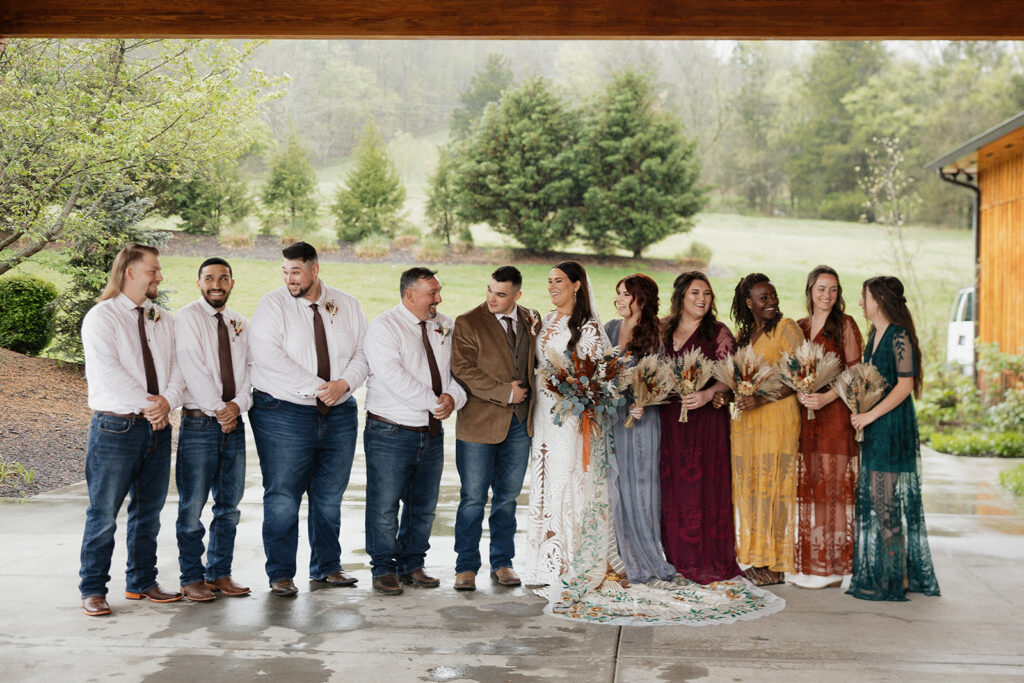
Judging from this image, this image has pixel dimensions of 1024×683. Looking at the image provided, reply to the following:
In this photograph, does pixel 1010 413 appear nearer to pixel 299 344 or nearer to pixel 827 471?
pixel 827 471

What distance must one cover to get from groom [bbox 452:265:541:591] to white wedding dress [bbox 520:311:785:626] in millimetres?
120

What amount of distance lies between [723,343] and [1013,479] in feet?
17.1

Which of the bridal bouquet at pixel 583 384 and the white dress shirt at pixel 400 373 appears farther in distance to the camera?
the white dress shirt at pixel 400 373

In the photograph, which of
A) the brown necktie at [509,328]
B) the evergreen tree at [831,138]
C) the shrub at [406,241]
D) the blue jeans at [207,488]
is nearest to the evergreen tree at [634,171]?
the shrub at [406,241]

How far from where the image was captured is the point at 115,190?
13633 mm

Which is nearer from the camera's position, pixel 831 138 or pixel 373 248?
pixel 373 248

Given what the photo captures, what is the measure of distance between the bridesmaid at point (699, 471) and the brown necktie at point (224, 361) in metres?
2.71

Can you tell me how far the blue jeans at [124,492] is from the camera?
5.68 m

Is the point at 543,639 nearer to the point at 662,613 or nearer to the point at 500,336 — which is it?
the point at 662,613

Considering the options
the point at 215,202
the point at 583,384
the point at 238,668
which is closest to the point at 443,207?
the point at 215,202

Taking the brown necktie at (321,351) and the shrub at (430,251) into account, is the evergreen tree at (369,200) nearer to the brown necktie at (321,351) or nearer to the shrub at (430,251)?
the shrub at (430,251)

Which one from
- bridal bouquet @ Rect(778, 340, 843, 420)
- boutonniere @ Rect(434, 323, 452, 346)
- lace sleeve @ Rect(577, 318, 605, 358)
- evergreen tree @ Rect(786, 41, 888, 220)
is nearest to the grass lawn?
evergreen tree @ Rect(786, 41, 888, 220)

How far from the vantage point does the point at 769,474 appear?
6.40 metres

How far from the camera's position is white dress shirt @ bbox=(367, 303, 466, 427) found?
6.22m
